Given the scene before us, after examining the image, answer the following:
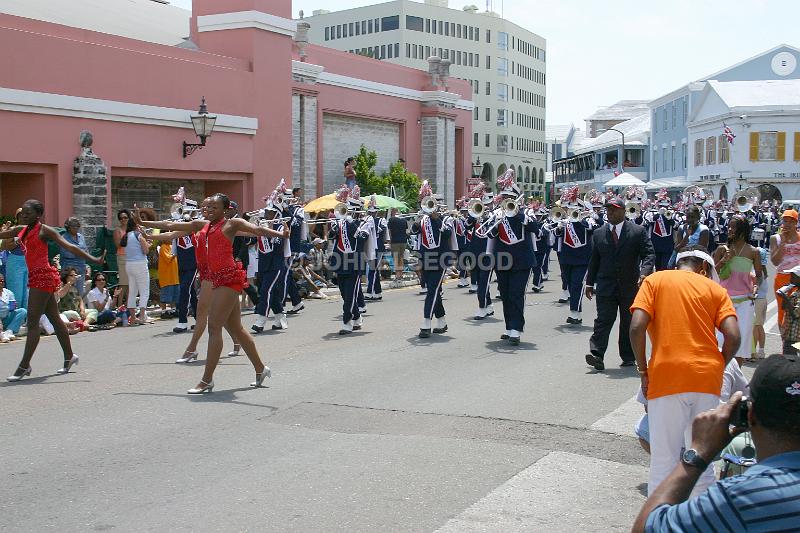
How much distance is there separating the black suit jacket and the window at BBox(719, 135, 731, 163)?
152ft

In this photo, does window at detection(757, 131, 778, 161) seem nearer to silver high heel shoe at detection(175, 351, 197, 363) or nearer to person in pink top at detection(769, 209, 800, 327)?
person in pink top at detection(769, 209, 800, 327)

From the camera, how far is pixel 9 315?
13.9 m

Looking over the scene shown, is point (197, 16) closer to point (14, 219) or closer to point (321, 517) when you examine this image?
point (14, 219)

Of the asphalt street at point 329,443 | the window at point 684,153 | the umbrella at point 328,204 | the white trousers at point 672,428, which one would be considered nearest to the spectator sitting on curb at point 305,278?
the umbrella at point 328,204

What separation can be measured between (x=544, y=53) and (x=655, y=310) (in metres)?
98.3

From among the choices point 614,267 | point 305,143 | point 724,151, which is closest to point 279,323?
point 614,267

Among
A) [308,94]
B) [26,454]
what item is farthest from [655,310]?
[308,94]

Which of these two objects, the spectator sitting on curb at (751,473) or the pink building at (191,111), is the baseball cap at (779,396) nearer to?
the spectator sitting on curb at (751,473)

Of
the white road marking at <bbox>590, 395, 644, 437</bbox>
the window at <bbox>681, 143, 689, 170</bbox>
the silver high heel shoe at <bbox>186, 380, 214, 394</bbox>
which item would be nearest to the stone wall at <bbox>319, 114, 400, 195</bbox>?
the silver high heel shoe at <bbox>186, 380, 214, 394</bbox>

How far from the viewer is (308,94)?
1152 inches

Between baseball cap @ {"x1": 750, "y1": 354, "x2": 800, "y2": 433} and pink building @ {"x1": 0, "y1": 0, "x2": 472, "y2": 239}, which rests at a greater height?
pink building @ {"x1": 0, "y1": 0, "x2": 472, "y2": 239}

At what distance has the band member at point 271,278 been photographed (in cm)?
1426

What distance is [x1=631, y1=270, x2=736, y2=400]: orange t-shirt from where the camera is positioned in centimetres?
527

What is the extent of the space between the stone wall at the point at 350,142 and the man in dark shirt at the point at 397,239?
765 cm
